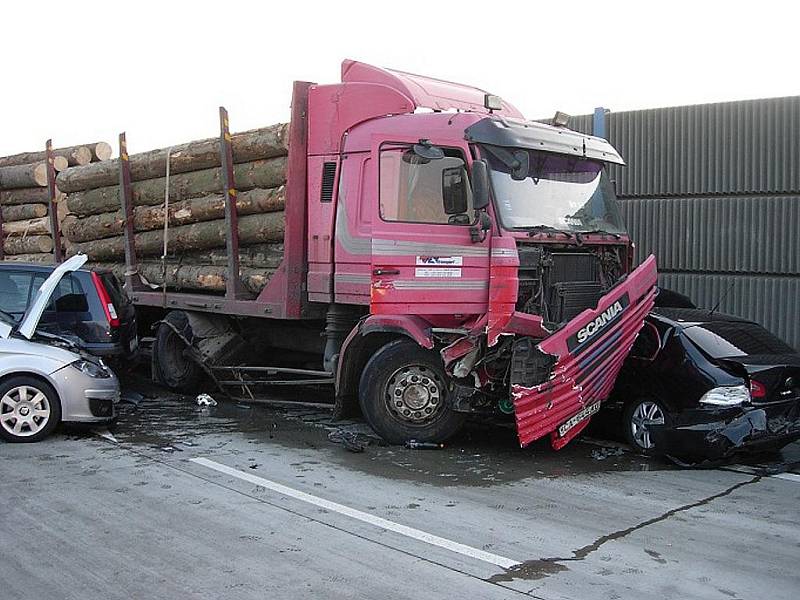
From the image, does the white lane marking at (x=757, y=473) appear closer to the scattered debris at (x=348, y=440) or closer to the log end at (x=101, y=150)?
the scattered debris at (x=348, y=440)

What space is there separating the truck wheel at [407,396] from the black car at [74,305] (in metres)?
3.41

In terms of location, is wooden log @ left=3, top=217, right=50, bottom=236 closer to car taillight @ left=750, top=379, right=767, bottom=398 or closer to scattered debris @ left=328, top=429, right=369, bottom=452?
scattered debris @ left=328, top=429, right=369, bottom=452

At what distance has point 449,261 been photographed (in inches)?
308

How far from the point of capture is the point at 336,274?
891 cm

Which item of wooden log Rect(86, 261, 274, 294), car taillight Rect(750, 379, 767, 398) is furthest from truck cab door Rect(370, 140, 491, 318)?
car taillight Rect(750, 379, 767, 398)

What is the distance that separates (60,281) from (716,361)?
6.97m

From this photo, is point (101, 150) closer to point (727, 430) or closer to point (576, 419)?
point (576, 419)

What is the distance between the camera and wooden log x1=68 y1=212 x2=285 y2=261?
388 inches

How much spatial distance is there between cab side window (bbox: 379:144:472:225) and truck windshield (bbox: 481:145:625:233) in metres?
0.29

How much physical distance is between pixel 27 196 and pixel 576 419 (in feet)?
34.1

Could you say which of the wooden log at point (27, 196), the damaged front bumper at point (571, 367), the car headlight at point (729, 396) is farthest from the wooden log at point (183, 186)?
the car headlight at point (729, 396)

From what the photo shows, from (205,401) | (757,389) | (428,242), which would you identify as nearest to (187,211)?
(205,401)

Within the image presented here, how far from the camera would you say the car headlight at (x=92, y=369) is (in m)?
8.55

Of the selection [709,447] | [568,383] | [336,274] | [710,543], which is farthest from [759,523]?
[336,274]
